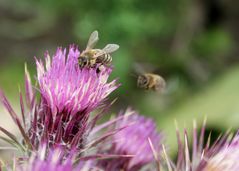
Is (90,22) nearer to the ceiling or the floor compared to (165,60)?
nearer to the ceiling

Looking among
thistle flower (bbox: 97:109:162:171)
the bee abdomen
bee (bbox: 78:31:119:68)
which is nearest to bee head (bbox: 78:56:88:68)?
bee (bbox: 78:31:119:68)

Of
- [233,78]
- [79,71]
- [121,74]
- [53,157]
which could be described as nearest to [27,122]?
[79,71]

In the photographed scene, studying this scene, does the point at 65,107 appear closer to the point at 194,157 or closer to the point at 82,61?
the point at 82,61

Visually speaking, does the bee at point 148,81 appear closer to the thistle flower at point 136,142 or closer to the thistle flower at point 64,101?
the thistle flower at point 136,142

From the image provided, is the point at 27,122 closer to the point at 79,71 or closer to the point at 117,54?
the point at 79,71

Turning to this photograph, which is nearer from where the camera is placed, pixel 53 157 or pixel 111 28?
pixel 53 157

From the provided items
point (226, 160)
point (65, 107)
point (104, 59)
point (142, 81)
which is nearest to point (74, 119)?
point (65, 107)
